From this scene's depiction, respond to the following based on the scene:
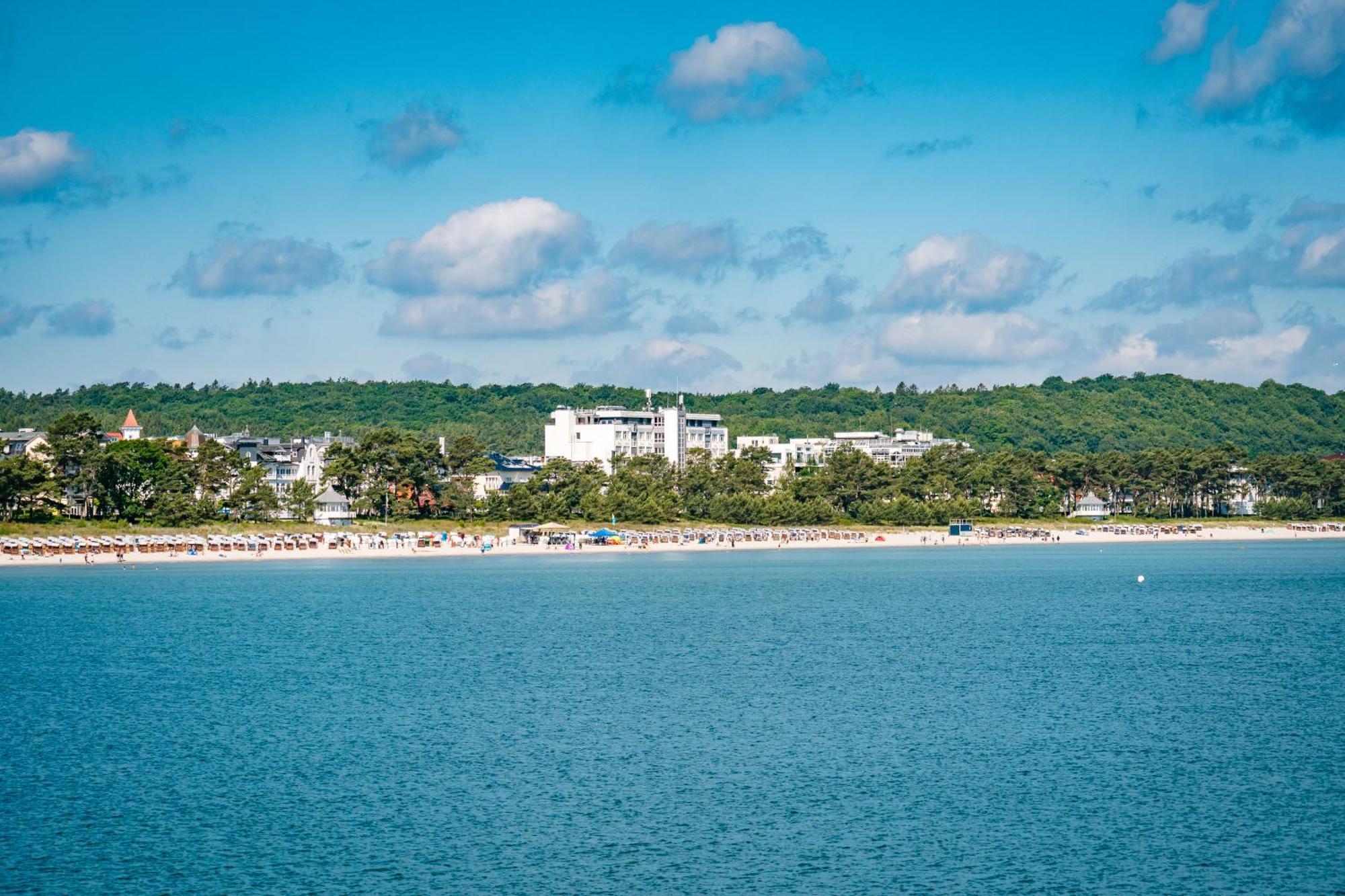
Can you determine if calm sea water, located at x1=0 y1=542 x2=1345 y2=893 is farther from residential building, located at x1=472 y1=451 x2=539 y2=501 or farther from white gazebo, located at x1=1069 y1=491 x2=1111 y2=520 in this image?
white gazebo, located at x1=1069 y1=491 x2=1111 y2=520

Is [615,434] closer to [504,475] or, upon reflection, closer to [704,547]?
[504,475]

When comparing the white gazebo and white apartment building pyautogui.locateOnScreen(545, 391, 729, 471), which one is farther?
white apartment building pyautogui.locateOnScreen(545, 391, 729, 471)

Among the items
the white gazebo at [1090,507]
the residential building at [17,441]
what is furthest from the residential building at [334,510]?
the white gazebo at [1090,507]

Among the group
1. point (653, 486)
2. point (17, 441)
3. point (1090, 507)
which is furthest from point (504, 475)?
point (1090, 507)

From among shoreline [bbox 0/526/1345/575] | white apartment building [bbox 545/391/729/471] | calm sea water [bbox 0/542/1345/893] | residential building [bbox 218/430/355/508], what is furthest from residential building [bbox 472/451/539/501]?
calm sea water [bbox 0/542/1345/893]

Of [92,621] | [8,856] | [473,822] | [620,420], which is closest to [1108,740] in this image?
[473,822]

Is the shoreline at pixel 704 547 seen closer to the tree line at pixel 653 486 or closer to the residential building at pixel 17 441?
the tree line at pixel 653 486
